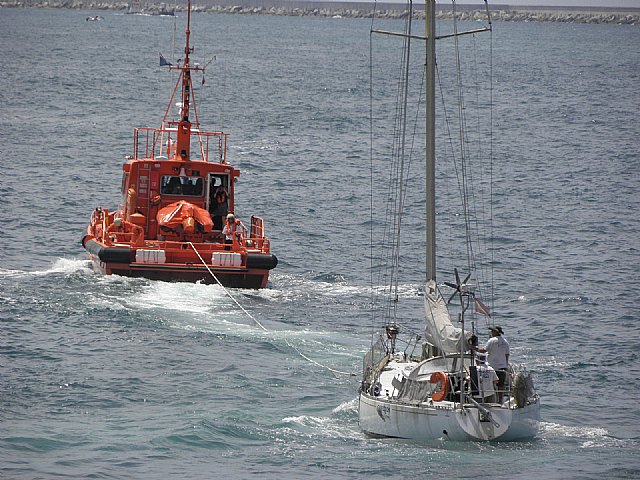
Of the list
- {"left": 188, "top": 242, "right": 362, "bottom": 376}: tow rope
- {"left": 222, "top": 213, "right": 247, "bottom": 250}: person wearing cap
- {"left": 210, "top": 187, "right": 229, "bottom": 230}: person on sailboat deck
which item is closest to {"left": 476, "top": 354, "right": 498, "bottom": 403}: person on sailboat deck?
{"left": 188, "top": 242, "right": 362, "bottom": 376}: tow rope

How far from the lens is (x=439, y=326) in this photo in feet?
71.1

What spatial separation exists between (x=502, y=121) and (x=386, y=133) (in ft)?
33.0

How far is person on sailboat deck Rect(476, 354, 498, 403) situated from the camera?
20.2 m

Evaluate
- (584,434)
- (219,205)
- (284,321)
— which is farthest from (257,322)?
(584,434)

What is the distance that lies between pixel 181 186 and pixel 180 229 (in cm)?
209

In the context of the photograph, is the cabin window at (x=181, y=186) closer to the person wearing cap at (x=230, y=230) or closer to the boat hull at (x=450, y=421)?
the person wearing cap at (x=230, y=230)

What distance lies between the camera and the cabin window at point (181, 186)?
34.8 meters

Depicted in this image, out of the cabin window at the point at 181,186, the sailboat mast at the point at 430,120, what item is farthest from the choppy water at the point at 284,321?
the sailboat mast at the point at 430,120

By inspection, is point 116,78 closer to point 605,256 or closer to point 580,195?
point 580,195

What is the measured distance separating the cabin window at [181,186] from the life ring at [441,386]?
15.4 metres

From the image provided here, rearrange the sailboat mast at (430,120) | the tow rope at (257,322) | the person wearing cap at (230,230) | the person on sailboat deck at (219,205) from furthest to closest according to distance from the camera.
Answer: the person on sailboat deck at (219,205)
the person wearing cap at (230,230)
the tow rope at (257,322)
the sailboat mast at (430,120)

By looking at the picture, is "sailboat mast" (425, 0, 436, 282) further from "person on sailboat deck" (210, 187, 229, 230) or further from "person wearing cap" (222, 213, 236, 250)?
"person on sailboat deck" (210, 187, 229, 230)

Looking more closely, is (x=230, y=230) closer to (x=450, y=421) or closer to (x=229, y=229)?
(x=229, y=229)

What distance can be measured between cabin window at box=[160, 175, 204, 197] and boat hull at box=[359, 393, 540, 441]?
14875 mm
